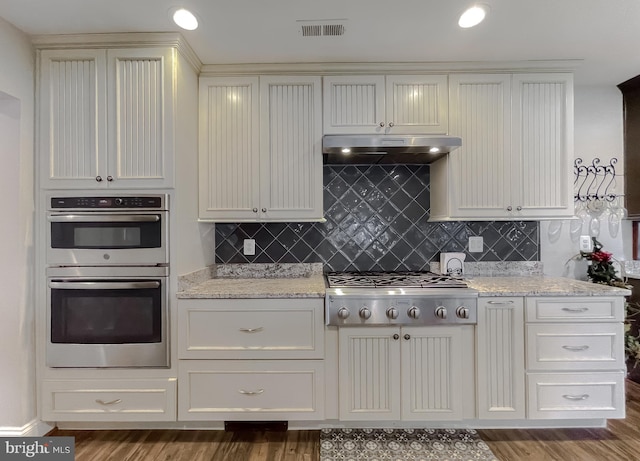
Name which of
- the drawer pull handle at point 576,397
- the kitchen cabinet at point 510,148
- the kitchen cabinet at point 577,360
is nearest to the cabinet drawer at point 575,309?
the kitchen cabinet at point 577,360

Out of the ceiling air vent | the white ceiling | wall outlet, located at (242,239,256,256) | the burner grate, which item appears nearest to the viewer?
the white ceiling

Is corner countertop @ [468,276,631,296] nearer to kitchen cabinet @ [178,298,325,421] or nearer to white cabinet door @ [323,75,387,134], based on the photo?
kitchen cabinet @ [178,298,325,421]

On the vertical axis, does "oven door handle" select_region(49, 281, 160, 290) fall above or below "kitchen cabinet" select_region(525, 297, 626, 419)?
above

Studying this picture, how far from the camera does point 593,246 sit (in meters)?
2.62

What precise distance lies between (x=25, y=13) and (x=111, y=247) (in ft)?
4.24

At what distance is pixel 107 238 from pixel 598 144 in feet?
11.8

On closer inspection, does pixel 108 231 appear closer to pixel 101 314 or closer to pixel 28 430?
pixel 101 314

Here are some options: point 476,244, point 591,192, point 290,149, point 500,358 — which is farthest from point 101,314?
point 591,192

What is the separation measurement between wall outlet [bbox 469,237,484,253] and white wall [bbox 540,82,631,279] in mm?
560

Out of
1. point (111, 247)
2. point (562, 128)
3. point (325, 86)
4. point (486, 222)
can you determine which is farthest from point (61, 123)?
point (562, 128)

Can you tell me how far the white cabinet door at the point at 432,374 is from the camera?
1.92 metres

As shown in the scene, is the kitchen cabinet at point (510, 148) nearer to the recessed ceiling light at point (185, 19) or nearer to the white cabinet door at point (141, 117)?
the recessed ceiling light at point (185, 19)

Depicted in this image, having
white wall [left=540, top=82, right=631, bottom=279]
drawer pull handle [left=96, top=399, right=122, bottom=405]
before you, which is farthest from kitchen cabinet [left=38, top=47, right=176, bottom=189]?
white wall [left=540, top=82, right=631, bottom=279]

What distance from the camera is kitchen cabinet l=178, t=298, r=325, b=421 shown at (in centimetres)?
192
